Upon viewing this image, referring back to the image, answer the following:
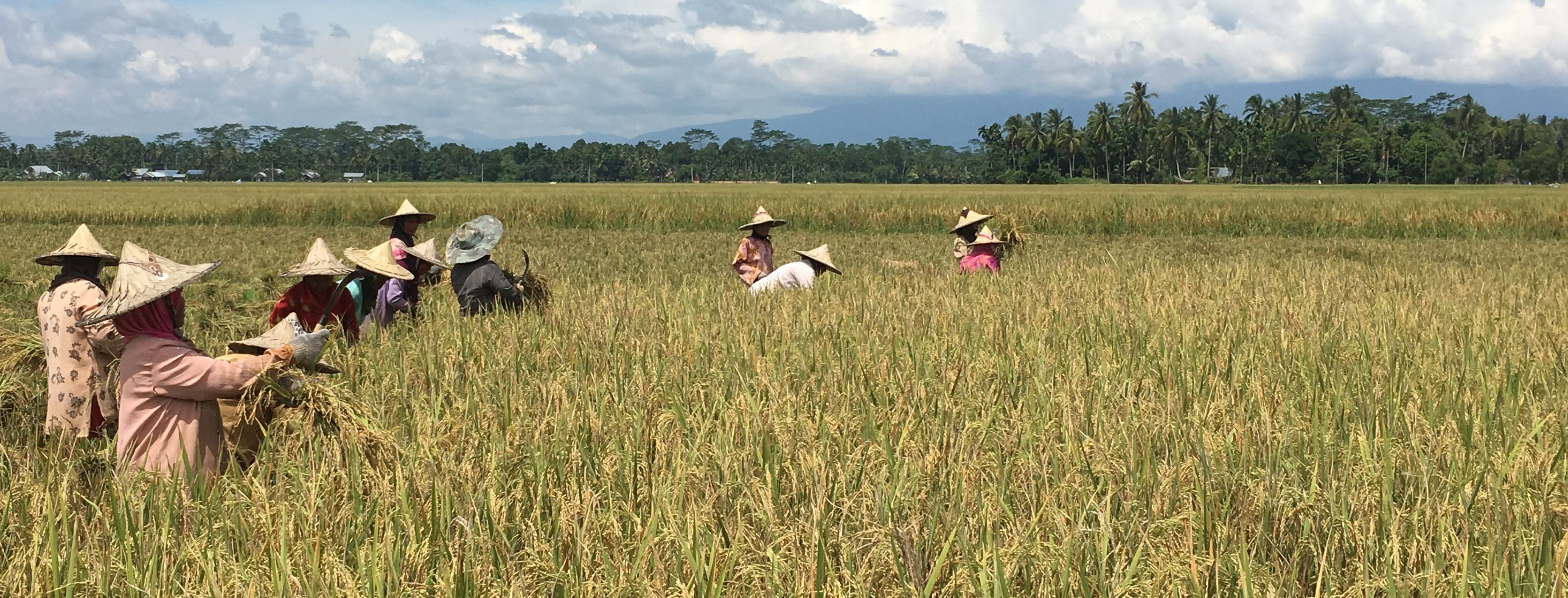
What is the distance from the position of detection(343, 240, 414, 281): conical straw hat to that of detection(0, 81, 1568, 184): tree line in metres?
83.8

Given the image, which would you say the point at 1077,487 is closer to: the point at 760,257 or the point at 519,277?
the point at 519,277

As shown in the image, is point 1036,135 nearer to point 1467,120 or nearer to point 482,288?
point 1467,120

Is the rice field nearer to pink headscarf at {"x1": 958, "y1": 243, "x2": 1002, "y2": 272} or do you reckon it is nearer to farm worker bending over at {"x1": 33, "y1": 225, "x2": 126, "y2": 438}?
farm worker bending over at {"x1": 33, "y1": 225, "x2": 126, "y2": 438}

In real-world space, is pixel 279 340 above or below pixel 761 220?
below

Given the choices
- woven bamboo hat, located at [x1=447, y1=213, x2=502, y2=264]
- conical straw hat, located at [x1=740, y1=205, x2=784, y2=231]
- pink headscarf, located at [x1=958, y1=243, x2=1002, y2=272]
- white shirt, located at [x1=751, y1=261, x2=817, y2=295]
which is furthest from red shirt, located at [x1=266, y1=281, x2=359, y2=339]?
pink headscarf, located at [x1=958, y1=243, x2=1002, y2=272]

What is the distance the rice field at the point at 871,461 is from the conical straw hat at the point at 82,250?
0.61m

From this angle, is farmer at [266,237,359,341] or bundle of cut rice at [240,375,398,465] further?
farmer at [266,237,359,341]

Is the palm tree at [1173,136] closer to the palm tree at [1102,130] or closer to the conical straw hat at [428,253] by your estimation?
the palm tree at [1102,130]

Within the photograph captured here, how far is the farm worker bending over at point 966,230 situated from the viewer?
9.76m

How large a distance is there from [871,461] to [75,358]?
3300 millimetres

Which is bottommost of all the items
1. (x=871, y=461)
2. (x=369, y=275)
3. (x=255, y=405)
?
(x=871, y=461)

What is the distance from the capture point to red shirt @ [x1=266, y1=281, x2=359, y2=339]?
16.4 feet

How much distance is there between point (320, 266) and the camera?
4.84 metres

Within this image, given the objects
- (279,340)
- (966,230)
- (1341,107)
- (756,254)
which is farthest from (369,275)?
(1341,107)
